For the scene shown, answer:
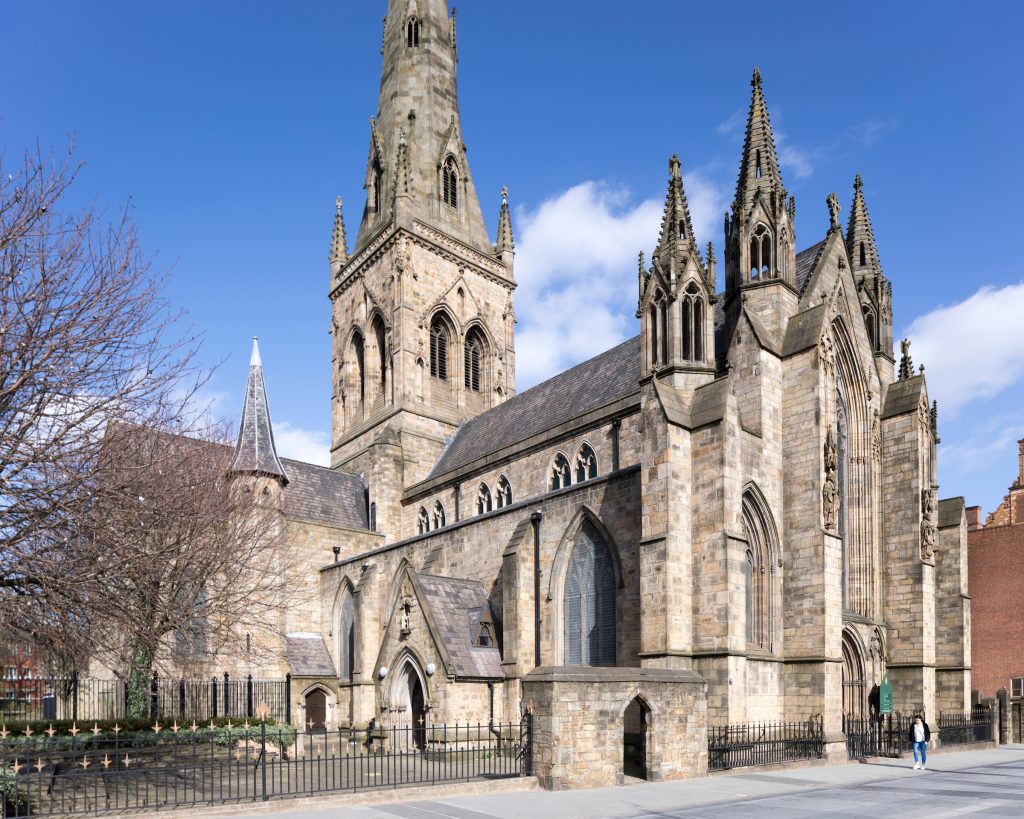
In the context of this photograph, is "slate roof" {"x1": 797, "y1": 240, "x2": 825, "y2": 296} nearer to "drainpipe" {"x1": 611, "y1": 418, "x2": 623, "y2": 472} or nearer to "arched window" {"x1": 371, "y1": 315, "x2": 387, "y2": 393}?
"drainpipe" {"x1": 611, "y1": 418, "x2": 623, "y2": 472}

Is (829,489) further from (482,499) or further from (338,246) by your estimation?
(338,246)

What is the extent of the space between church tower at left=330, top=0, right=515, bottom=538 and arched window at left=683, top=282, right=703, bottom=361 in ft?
63.2

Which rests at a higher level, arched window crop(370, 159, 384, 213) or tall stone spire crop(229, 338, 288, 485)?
arched window crop(370, 159, 384, 213)

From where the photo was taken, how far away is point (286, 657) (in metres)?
32.9

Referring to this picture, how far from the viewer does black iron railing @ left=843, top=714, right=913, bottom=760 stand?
863 inches

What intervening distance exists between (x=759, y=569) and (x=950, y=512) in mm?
11044

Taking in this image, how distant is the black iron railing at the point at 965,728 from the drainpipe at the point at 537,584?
12.3 m

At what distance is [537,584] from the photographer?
2522 cm

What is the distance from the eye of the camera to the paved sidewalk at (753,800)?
12898 mm

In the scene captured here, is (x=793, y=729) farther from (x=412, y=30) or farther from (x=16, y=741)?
(x=412, y=30)

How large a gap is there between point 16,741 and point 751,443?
1880 centimetres

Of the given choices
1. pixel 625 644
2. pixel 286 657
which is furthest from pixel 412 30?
pixel 625 644

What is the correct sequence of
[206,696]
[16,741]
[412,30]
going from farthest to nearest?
[412,30]
[206,696]
[16,741]

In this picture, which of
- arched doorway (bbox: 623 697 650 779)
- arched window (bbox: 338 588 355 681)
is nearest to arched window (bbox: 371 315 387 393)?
arched window (bbox: 338 588 355 681)
